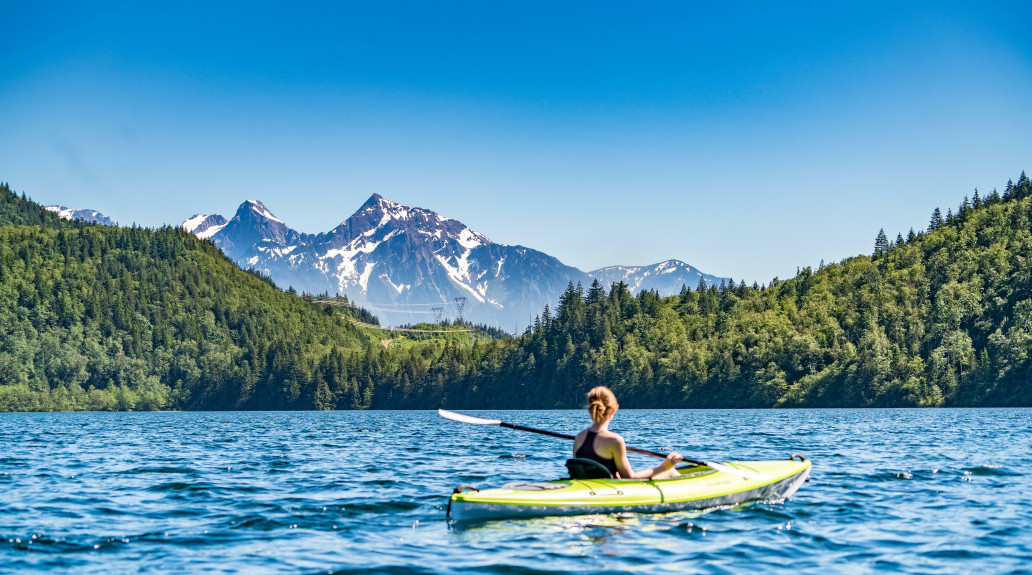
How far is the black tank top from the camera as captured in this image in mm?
18016

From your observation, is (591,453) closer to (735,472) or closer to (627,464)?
(627,464)

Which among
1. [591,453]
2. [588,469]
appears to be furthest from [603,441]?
[588,469]

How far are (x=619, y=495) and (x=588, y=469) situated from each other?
946 mm

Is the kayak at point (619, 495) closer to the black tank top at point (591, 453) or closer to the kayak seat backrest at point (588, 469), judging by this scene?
the kayak seat backrest at point (588, 469)

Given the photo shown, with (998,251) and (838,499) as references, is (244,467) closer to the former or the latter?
(838,499)

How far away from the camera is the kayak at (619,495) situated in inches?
667

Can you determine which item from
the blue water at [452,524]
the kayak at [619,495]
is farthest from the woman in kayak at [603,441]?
the blue water at [452,524]

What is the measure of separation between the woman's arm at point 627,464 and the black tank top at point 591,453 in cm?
13

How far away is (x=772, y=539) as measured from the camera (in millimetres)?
16344

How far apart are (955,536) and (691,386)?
498 ft

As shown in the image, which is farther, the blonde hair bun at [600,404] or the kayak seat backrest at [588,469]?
the kayak seat backrest at [588,469]

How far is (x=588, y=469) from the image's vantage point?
18219mm

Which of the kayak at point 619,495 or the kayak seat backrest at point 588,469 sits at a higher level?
the kayak seat backrest at point 588,469

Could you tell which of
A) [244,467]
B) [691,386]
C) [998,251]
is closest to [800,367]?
[691,386]
